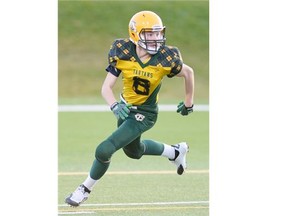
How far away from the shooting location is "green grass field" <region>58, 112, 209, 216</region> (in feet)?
22.0

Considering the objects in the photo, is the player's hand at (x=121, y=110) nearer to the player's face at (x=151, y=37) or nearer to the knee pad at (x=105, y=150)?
the knee pad at (x=105, y=150)

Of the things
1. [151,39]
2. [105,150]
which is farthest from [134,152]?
[151,39]

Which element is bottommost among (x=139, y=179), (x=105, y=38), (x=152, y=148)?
A: (x=105, y=38)

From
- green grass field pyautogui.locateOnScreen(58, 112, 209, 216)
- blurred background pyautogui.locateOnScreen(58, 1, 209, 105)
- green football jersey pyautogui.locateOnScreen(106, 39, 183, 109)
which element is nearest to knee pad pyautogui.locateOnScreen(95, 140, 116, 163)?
green grass field pyautogui.locateOnScreen(58, 112, 209, 216)

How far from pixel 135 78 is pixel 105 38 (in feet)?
58.9

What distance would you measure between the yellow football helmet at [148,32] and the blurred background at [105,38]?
14294 mm

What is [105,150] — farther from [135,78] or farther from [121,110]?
[135,78]

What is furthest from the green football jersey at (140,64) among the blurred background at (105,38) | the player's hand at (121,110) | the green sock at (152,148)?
the blurred background at (105,38)

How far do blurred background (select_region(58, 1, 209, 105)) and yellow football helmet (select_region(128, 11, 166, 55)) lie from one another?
1429 centimetres

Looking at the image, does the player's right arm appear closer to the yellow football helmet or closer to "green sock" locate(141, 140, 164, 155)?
the yellow football helmet

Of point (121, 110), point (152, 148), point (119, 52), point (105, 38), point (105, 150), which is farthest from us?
point (105, 38)

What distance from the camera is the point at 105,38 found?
24.5m

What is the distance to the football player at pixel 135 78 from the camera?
6488 millimetres

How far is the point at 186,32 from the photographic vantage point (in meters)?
25.3
